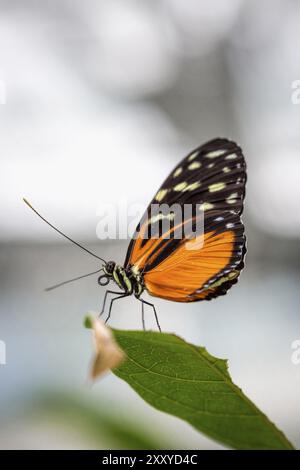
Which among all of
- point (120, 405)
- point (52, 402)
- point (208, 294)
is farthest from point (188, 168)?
point (52, 402)

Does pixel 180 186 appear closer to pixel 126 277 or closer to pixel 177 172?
pixel 177 172

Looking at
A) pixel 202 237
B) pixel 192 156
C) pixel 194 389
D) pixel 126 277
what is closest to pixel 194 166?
pixel 192 156

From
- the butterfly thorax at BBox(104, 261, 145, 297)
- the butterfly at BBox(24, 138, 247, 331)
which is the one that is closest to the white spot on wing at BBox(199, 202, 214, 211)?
the butterfly at BBox(24, 138, 247, 331)

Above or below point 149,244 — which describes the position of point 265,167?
above

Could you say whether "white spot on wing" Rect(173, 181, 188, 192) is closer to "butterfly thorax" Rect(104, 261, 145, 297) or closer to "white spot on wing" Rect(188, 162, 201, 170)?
"white spot on wing" Rect(188, 162, 201, 170)
